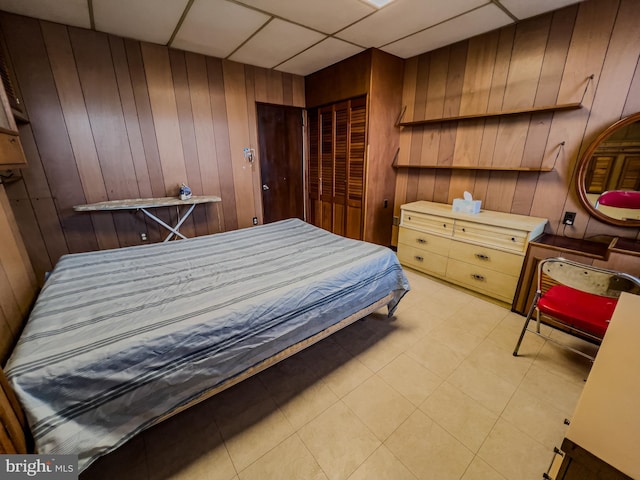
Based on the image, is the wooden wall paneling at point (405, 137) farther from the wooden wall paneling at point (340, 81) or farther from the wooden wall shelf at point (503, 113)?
the wooden wall paneling at point (340, 81)

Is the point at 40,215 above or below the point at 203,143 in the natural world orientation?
below

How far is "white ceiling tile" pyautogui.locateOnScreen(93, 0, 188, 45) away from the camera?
1975mm

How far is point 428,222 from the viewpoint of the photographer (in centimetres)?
284

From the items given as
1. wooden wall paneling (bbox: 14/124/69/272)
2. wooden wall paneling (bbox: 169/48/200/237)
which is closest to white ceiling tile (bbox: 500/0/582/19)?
wooden wall paneling (bbox: 169/48/200/237)

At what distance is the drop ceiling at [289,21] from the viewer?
1.99m

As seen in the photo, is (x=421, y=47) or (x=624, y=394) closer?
(x=624, y=394)

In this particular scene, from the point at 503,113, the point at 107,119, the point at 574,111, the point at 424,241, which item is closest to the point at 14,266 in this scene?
the point at 107,119

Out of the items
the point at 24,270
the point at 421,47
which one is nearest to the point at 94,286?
the point at 24,270

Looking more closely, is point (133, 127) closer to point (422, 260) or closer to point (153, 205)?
point (153, 205)

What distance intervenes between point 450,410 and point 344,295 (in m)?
0.88

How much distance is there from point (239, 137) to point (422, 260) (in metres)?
2.85

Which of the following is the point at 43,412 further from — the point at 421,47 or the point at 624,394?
the point at 421,47

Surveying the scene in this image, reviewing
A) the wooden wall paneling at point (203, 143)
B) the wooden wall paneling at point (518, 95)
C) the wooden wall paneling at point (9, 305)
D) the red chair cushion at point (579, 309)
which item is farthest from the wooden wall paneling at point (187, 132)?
the red chair cushion at point (579, 309)

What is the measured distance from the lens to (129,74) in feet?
8.54
